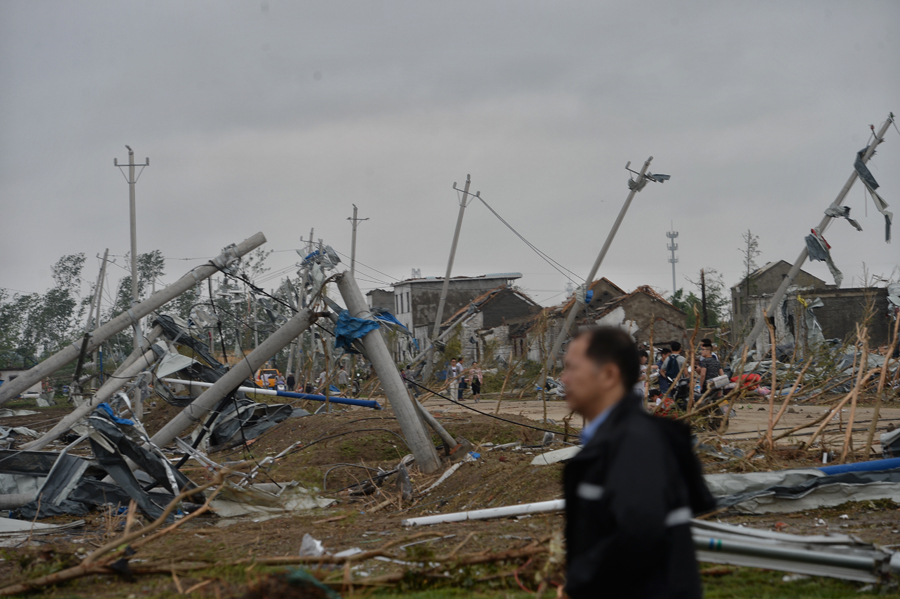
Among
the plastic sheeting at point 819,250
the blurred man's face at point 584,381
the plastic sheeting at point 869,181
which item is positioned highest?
the plastic sheeting at point 869,181

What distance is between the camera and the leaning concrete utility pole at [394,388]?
33.5 ft

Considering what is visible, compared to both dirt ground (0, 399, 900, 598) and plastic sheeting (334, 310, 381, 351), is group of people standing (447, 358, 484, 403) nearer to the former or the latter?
dirt ground (0, 399, 900, 598)

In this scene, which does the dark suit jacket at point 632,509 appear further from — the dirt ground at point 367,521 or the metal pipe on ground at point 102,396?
the metal pipe on ground at point 102,396

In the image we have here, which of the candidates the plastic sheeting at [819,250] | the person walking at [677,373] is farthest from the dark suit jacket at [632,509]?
the plastic sheeting at [819,250]

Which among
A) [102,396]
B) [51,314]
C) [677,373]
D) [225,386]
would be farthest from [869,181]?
[51,314]

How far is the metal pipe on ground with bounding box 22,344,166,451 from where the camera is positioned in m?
13.6

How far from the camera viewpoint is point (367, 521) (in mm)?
7922

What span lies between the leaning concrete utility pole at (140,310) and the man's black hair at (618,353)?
11.4 m

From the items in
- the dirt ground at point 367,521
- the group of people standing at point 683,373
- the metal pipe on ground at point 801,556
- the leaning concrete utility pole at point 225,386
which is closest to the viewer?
the metal pipe on ground at point 801,556

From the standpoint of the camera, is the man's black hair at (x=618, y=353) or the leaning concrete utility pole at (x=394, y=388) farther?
the leaning concrete utility pole at (x=394, y=388)

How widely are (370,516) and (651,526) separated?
6.91 metres

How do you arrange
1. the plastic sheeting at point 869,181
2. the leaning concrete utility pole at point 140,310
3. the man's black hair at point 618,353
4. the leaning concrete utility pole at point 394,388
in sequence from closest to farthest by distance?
the man's black hair at point 618,353 → the leaning concrete utility pole at point 394,388 → the leaning concrete utility pole at point 140,310 → the plastic sheeting at point 869,181

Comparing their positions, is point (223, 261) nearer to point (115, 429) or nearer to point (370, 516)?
point (115, 429)

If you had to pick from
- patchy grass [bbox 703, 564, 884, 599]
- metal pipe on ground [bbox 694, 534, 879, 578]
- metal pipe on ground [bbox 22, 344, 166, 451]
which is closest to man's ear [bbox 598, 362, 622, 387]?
metal pipe on ground [bbox 694, 534, 879, 578]
